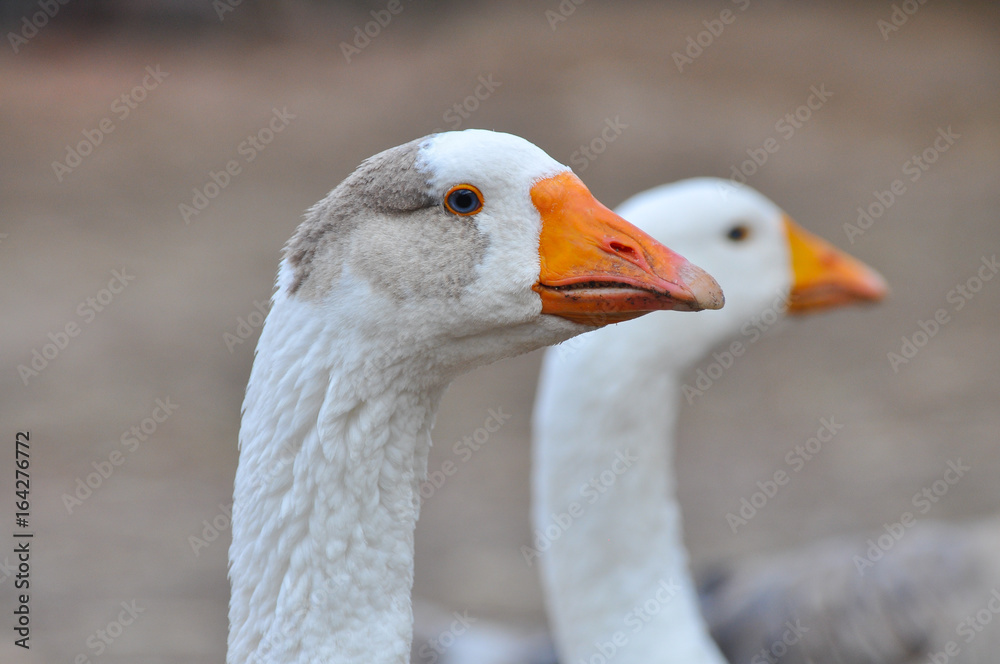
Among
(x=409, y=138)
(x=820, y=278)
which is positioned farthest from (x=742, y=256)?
(x=409, y=138)

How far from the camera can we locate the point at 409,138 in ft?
42.3

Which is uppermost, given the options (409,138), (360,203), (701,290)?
(409,138)

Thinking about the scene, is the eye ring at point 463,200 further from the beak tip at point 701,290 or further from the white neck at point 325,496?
the beak tip at point 701,290

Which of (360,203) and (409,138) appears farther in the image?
(409,138)

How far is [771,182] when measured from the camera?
12.9m

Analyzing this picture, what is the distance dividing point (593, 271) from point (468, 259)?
0.27 metres

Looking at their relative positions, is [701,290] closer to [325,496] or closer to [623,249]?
[623,249]

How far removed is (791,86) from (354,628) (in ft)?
47.3

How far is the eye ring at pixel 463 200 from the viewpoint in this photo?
2129 mm

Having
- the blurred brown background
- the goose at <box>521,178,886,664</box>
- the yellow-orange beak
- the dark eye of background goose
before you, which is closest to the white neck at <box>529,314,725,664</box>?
the goose at <box>521,178,886,664</box>

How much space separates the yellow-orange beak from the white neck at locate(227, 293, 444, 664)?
8.07 feet

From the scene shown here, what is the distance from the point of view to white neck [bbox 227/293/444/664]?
6.94 feet

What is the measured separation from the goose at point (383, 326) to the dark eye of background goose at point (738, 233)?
73.4 inches

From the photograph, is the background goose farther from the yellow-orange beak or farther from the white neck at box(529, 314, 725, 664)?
the yellow-orange beak
